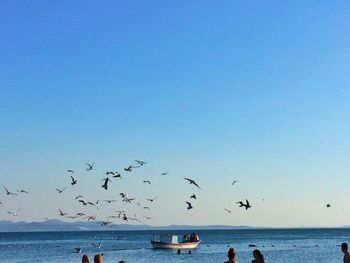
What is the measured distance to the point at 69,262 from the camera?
70500 mm

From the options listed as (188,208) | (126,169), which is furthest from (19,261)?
(126,169)

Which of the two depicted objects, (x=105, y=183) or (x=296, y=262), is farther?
(x=296, y=262)

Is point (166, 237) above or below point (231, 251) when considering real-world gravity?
above

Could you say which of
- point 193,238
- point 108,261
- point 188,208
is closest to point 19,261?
point 108,261

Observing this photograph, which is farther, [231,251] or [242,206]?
[242,206]

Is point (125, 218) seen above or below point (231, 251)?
above

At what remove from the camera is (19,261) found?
7388 cm

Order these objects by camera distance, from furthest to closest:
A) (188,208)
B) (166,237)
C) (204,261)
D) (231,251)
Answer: (166,237)
(204,261)
(188,208)
(231,251)

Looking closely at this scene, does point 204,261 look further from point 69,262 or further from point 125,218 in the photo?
point 125,218

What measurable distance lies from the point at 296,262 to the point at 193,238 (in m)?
23.0

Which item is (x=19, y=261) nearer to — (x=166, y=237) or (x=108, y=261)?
(x=108, y=261)

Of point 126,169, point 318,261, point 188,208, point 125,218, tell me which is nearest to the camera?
point 126,169

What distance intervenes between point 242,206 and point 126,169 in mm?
6642

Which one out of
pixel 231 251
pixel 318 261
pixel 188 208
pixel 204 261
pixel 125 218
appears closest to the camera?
pixel 231 251
